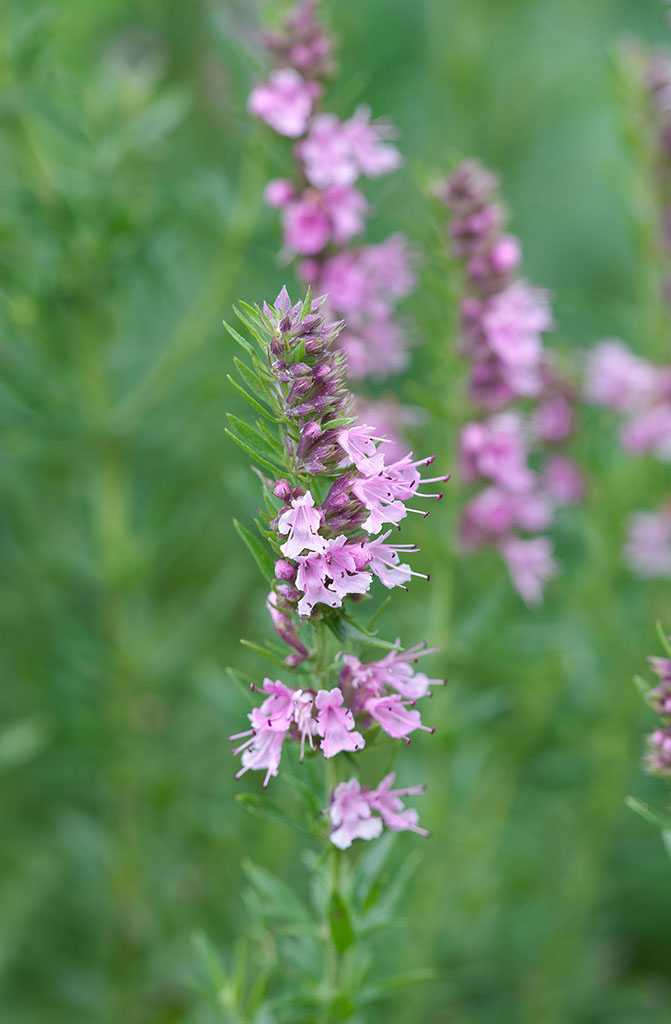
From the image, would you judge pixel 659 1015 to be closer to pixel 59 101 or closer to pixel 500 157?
pixel 59 101

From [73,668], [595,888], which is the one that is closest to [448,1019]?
[595,888]

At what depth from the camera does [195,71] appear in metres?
5.21

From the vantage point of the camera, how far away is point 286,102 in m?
2.56

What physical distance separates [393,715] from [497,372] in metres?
1.10

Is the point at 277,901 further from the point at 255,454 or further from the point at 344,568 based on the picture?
the point at 255,454

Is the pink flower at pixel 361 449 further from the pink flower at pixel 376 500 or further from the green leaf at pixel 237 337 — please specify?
the green leaf at pixel 237 337

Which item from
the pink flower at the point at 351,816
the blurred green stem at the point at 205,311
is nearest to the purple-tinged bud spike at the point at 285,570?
the pink flower at the point at 351,816

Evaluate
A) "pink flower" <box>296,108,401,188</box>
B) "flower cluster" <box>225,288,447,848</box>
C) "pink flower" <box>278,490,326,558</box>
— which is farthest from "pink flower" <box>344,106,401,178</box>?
"pink flower" <box>278,490,326,558</box>

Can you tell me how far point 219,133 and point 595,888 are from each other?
3.43 m

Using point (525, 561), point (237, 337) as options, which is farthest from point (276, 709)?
point (525, 561)

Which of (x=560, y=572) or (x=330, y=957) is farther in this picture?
(x=560, y=572)

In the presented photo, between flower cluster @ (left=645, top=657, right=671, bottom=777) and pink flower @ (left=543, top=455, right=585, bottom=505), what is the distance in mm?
1473

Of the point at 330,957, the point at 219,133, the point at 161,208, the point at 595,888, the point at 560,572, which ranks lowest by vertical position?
the point at 330,957

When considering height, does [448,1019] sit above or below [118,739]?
below
